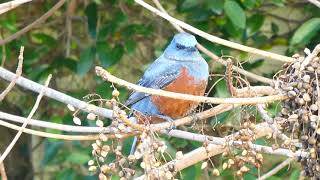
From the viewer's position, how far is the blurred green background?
175 inches

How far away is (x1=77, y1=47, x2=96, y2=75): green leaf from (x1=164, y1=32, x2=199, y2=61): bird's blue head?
0.85 metres

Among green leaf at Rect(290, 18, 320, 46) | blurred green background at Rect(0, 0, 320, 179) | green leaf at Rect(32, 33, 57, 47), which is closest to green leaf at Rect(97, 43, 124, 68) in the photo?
blurred green background at Rect(0, 0, 320, 179)

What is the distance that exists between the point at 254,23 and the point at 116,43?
2.57ft

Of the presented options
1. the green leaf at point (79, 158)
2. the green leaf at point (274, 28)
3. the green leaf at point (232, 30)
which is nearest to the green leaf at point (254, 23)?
the green leaf at point (232, 30)

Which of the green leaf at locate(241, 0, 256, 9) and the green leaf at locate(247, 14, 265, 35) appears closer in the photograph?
the green leaf at locate(241, 0, 256, 9)

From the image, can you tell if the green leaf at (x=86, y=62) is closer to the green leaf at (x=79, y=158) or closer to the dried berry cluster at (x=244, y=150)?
the green leaf at (x=79, y=158)

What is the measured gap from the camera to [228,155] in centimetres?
259

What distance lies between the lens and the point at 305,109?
7.91ft

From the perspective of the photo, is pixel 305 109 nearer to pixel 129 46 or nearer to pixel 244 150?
pixel 244 150

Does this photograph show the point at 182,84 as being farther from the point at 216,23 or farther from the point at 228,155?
the point at 228,155

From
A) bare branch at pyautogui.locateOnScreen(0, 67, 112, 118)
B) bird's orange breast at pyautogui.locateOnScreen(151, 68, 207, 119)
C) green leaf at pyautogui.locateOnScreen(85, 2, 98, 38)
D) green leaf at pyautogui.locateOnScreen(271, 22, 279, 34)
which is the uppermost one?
green leaf at pyautogui.locateOnScreen(85, 2, 98, 38)

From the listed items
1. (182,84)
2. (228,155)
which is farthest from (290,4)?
(228,155)

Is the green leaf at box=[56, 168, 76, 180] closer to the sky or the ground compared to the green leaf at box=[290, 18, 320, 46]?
closer to the ground

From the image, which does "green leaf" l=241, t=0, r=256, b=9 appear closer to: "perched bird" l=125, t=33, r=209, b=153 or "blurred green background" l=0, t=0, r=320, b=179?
"blurred green background" l=0, t=0, r=320, b=179
